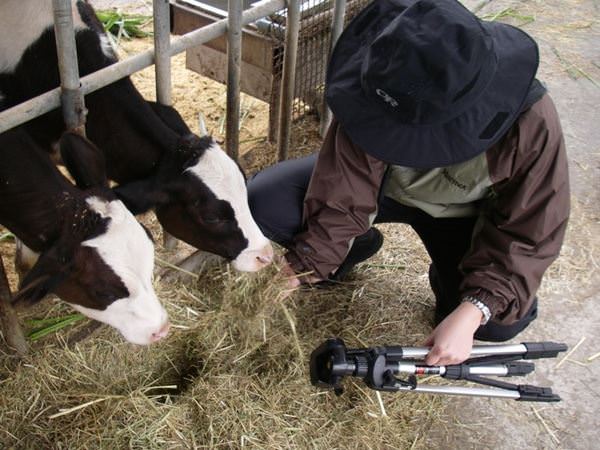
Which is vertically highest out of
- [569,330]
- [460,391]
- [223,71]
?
[460,391]

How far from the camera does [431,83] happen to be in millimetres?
1930

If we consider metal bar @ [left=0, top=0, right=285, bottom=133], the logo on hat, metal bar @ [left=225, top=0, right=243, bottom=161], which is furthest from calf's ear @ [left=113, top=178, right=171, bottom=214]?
the logo on hat

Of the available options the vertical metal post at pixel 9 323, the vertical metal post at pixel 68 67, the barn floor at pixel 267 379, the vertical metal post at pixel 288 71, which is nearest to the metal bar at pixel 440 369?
the barn floor at pixel 267 379

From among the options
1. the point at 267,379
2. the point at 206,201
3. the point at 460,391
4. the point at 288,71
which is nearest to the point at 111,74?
the point at 206,201

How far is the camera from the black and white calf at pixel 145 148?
8.74 ft

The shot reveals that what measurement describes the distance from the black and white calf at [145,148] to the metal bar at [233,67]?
1.07ft

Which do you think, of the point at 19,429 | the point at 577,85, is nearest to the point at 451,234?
the point at 19,429

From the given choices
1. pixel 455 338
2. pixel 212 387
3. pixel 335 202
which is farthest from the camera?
pixel 212 387

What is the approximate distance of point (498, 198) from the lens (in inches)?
100

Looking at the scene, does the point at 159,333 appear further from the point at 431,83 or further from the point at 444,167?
the point at 431,83

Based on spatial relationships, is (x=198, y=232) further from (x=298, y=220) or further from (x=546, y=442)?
(x=546, y=442)

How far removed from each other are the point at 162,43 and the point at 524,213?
4.71ft

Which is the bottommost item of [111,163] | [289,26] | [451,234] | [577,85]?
[577,85]

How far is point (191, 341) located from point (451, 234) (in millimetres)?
1140
